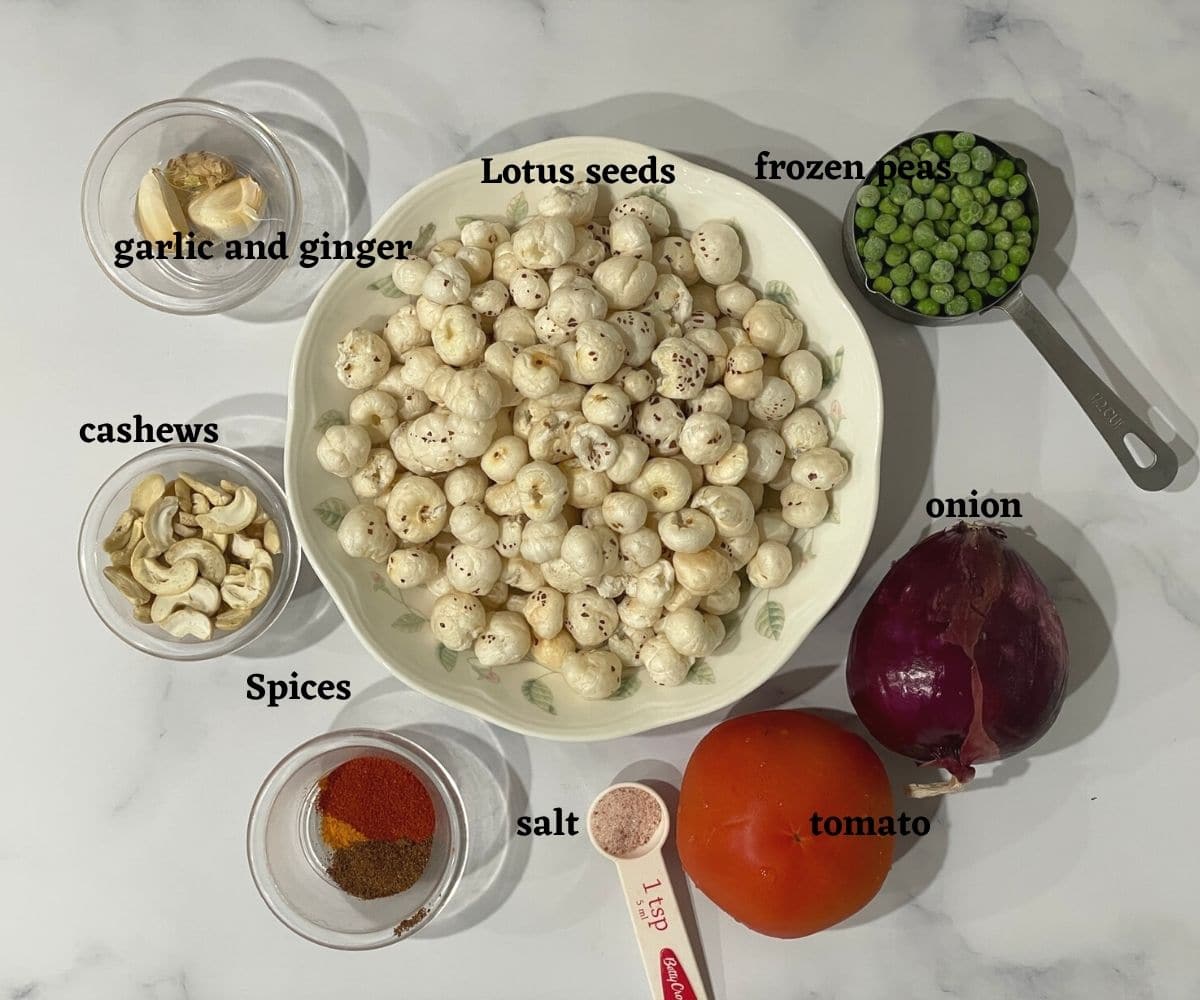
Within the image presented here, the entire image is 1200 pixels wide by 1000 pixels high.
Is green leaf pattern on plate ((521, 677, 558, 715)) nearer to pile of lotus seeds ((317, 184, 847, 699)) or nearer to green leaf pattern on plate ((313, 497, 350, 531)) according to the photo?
pile of lotus seeds ((317, 184, 847, 699))

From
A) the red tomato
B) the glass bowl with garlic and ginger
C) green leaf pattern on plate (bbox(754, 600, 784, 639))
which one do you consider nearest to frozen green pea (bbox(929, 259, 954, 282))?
green leaf pattern on plate (bbox(754, 600, 784, 639))

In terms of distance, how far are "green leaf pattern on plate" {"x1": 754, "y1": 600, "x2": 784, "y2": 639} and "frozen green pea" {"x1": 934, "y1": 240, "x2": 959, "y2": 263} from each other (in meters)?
0.39

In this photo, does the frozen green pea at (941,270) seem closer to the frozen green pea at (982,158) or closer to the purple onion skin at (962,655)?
the frozen green pea at (982,158)

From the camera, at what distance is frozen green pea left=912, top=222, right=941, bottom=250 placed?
98cm

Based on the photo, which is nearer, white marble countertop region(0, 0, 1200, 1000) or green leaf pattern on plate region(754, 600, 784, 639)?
green leaf pattern on plate region(754, 600, 784, 639)

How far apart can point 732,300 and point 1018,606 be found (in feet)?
1.38

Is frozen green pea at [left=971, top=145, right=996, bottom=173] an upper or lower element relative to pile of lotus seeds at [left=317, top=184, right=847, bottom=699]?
upper

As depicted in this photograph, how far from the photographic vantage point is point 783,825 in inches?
36.7

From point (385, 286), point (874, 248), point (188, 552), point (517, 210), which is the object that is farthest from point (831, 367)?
point (188, 552)

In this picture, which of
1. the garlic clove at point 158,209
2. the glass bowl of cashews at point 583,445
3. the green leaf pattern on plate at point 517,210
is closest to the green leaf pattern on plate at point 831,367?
the glass bowl of cashews at point 583,445

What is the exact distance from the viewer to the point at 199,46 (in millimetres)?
1109

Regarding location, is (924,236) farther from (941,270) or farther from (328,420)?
(328,420)

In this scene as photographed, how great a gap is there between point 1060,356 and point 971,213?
0.62ft

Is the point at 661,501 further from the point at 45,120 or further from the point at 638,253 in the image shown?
the point at 45,120
